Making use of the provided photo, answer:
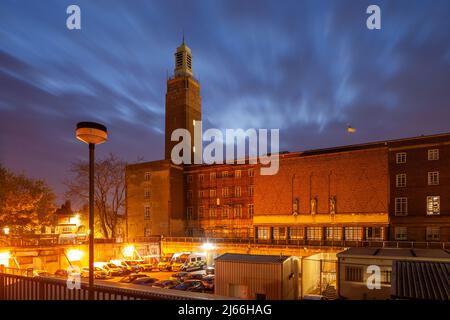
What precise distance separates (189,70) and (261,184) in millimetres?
43580

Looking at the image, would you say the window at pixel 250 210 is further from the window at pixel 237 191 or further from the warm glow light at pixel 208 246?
the warm glow light at pixel 208 246

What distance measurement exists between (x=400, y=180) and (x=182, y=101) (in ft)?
173

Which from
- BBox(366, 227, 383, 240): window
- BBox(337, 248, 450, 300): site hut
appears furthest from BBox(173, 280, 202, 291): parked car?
BBox(366, 227, 383, 240): window

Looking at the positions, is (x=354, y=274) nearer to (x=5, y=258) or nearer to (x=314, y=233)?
(x=314, y=233)

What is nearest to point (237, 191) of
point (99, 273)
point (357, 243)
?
point (357, 243)

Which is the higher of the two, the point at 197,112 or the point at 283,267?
the point at 197,112

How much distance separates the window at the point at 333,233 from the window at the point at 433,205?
1178 cm

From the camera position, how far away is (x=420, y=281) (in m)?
11.7

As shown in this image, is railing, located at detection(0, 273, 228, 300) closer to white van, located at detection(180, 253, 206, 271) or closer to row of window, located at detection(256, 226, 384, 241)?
white van, located at detection(180, 253, 206, 271)

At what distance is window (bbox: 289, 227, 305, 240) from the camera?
50344 mm

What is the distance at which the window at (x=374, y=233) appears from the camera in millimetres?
44750
